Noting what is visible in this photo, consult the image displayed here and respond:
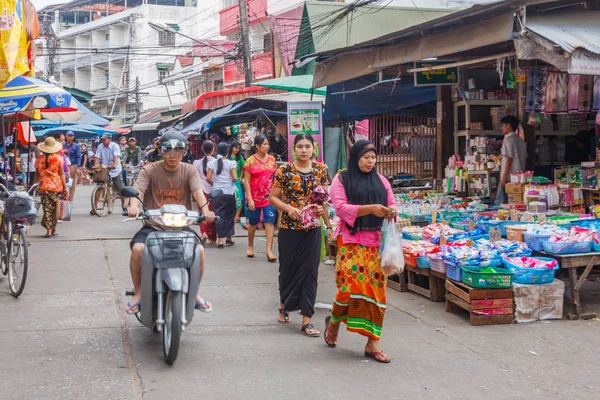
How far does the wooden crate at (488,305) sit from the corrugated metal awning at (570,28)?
257 cm

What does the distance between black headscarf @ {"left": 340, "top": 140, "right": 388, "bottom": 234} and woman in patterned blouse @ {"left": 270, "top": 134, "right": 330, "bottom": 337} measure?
619 mm

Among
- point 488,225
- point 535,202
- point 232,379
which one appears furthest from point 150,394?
point 535,202

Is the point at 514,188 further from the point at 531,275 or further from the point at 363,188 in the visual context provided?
the point at 363,188

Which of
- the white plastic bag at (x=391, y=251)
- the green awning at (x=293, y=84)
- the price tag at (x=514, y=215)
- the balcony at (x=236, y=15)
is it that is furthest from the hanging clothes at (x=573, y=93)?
the balcony at (x=236, y=15)

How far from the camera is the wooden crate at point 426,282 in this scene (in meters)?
8.05

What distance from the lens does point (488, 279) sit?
22.9 feet

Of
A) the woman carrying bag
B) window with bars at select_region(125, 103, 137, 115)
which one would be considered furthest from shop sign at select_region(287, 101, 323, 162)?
window with bars at select_region(125, 103, 137, 115)

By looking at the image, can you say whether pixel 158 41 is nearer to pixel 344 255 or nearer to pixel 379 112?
pixel 379 112

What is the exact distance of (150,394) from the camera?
4.82m

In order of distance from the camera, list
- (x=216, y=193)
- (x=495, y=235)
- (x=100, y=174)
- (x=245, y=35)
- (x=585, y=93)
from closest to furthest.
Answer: (x=216, y=193), (x=495, y=235), (x=585, y=93), (x=100, y=174), (x=245, y=35)

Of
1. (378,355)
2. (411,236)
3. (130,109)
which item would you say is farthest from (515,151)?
(130,109)

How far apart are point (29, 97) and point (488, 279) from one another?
332 inches

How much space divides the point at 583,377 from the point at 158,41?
5581cm

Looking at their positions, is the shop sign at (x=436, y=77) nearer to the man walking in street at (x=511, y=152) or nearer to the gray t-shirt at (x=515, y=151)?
the man walking in street at (x=511, y=152)
